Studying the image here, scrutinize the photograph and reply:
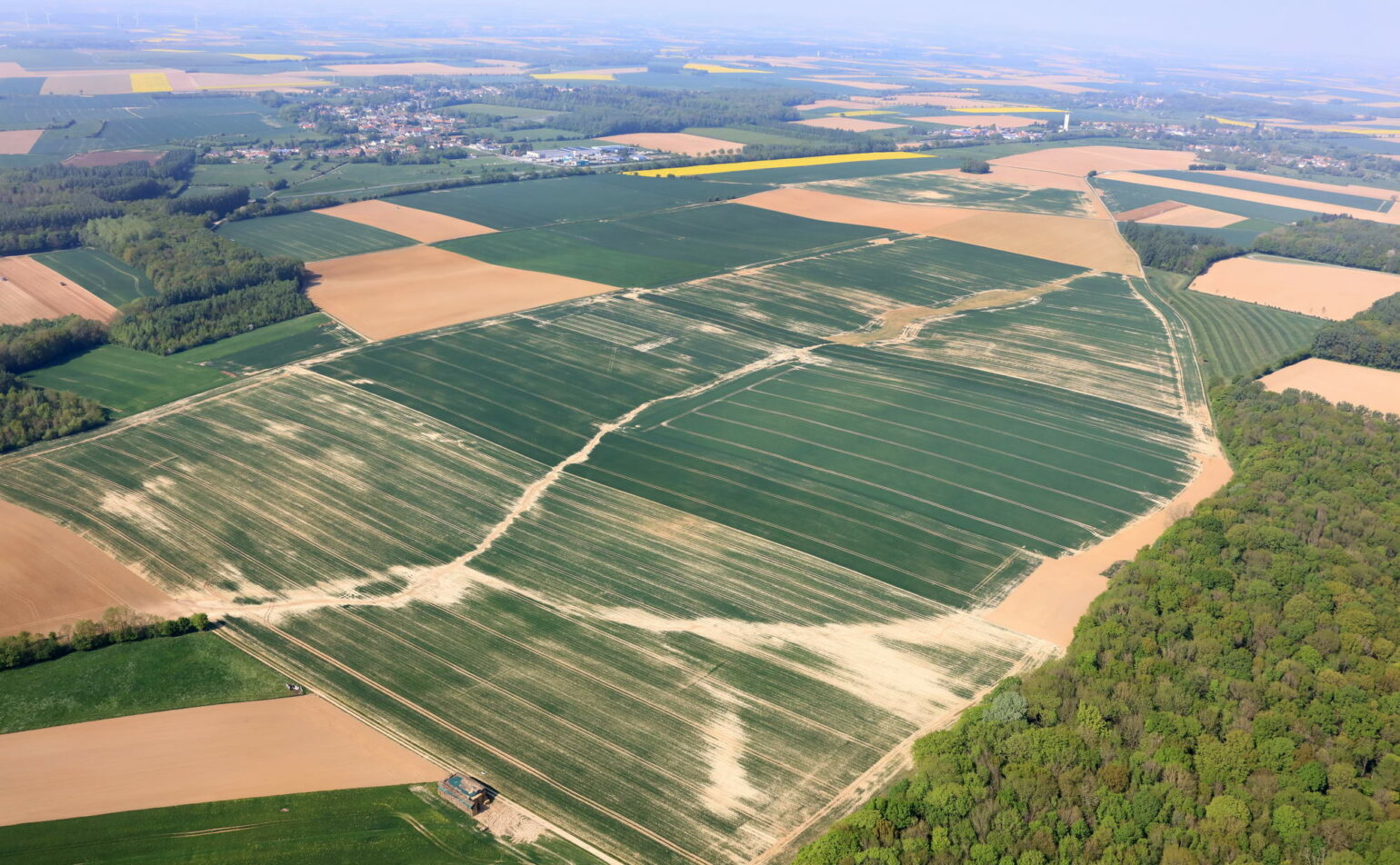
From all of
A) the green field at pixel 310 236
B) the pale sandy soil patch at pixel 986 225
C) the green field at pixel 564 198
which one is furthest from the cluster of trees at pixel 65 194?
the pale sandy soil patch at pixel 986 225

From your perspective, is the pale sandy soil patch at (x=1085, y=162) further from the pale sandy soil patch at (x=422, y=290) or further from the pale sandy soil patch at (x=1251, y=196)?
the pale sandy soil patch at (x=422, y=290)

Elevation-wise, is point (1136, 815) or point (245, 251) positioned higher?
point (245, 251)

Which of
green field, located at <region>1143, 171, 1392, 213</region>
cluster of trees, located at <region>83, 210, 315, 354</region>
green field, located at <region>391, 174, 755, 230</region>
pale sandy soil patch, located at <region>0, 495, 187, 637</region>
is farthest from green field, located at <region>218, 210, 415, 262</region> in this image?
green field, located at <region>1143, 171, 1392, 213</region>

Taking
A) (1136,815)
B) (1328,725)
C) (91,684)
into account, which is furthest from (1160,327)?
(91,684)

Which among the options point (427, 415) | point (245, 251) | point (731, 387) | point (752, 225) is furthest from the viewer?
point (752, 225)

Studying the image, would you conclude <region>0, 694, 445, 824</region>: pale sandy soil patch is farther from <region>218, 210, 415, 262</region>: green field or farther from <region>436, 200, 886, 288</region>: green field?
<region>218, 210, 415, 262</region>: green field

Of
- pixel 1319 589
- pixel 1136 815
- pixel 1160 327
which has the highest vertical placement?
pixel 1160 327

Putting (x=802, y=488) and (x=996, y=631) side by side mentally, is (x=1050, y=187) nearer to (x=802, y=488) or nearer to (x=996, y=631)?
(x=802, y=488)

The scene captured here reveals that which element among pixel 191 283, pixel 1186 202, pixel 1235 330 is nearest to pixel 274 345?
pixel 191 283
